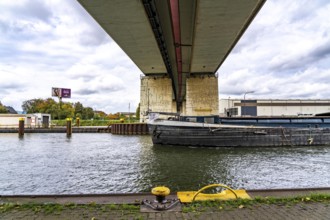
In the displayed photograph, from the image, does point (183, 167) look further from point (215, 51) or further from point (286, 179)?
point (215, 51)

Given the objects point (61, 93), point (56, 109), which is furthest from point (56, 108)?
point (61, 93)

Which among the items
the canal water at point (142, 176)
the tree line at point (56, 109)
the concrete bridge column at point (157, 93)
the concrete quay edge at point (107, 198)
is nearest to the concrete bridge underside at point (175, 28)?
the concrete bridge column at point (157, 93)

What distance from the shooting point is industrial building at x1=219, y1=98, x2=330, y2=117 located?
74812 mm

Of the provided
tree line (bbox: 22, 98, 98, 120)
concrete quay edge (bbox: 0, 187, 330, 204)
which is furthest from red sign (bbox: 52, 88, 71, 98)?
concrete quay edge (bbox: 0, 187, 330, 204)

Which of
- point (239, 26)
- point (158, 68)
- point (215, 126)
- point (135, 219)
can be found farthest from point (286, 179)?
point (158, 68)

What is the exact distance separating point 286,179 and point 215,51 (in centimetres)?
1761

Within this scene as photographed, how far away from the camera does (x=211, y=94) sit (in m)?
34.8

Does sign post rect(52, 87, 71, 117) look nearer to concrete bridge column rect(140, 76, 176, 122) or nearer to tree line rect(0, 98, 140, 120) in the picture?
tree line rect(0, 98, 140, 120)

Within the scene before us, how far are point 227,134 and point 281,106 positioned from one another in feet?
221

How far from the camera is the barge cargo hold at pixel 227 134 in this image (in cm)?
1931

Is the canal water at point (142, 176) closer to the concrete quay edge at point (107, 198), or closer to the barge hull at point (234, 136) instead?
the concrete quay edge at point (107, 198)

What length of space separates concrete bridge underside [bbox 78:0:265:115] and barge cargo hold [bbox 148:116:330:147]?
7160mm

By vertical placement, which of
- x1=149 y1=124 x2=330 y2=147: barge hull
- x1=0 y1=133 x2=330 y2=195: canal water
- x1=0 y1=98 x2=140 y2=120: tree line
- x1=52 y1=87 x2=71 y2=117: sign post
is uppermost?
x1=52 y1=87 x2=71 y2=117: sign post

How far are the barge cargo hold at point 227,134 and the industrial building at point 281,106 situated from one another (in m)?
53.0
